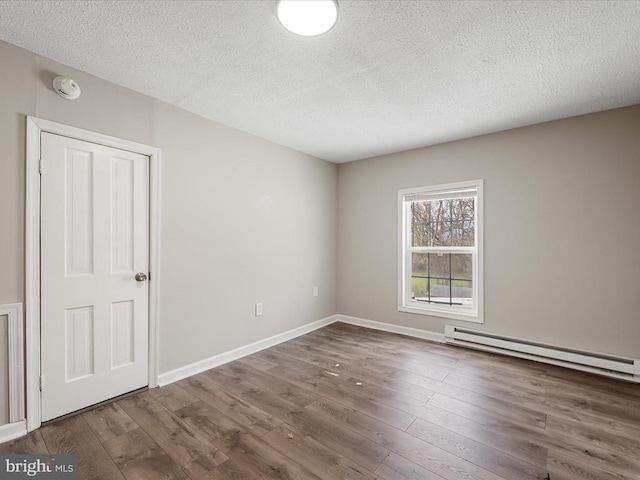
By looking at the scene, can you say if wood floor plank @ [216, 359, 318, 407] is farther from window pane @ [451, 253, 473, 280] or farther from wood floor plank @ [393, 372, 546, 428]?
window pane @ [451, 253, 473, 280]

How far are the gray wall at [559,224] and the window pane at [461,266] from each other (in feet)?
0.84

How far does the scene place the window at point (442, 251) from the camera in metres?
3.64

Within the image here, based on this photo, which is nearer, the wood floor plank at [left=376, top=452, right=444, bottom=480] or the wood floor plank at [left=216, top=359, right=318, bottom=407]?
the wood floor plank at [left=376, top=452, right=444, bottom=480]

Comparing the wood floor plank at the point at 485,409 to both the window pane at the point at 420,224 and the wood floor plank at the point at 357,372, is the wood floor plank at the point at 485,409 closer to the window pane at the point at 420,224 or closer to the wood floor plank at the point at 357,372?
the wood floor plank at the point at 357,372

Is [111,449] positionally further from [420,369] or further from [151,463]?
[420,369]

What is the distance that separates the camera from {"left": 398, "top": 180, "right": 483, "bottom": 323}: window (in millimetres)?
3639

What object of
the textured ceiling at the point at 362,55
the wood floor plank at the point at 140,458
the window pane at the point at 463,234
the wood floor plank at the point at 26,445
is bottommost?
the wood floor plank at the point at 140,458

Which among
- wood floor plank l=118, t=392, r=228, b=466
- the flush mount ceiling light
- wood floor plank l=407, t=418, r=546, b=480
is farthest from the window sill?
the flush mount ceiling light

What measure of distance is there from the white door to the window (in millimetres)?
3098

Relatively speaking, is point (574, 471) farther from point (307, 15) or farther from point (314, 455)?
point (307, 15)

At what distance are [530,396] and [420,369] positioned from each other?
89 cm

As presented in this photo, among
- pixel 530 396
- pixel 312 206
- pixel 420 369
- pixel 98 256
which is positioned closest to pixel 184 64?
pixel 98 256

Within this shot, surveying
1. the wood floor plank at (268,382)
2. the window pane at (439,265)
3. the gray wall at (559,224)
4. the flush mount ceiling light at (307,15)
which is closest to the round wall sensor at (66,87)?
the flush mount ceiling light at (307,15)

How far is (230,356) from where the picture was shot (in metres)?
3.21
